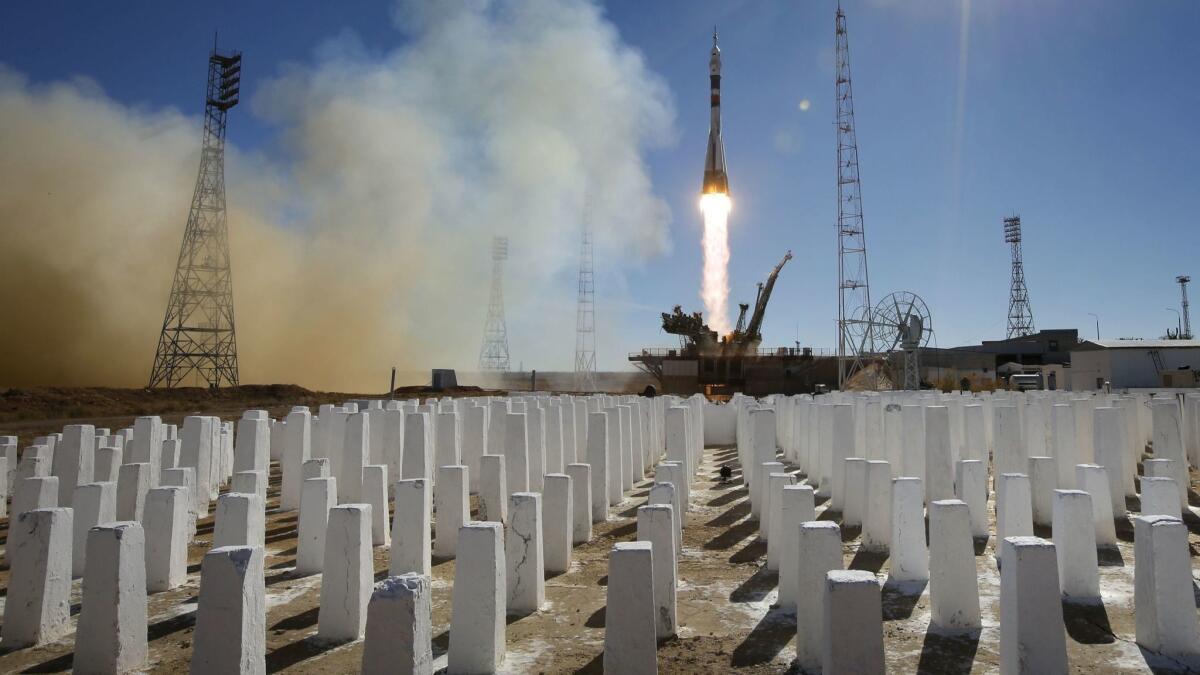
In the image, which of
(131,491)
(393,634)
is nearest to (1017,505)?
(393,634)

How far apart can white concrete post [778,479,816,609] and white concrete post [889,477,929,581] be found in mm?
845

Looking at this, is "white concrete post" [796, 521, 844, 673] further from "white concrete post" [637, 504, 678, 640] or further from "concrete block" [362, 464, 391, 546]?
"concrete block" [362, 464, 391, 546]

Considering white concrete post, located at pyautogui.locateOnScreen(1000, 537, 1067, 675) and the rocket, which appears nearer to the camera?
white concrete post, located at pyautogui.locateOnScreen(1000, 537, 1067, 675)

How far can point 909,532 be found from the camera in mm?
5891

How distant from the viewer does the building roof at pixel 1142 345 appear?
137 feet

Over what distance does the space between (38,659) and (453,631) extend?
2624 mm

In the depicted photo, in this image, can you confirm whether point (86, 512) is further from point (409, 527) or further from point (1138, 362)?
point (1138, 362)

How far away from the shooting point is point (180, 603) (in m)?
5.67

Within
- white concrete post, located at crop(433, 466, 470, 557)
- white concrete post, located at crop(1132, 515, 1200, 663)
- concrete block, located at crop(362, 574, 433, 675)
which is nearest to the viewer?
concrete block, located at crop(362, 574, 433, 675)

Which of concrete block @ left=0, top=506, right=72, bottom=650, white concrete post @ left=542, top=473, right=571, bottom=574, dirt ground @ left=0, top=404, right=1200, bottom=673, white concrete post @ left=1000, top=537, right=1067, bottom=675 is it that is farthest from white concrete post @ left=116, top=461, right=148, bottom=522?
white concrete post @ left=1000, top=537, right=1067, bottom=675

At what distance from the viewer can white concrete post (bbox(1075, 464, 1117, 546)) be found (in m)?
6.62

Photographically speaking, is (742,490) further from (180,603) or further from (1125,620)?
(180,603)

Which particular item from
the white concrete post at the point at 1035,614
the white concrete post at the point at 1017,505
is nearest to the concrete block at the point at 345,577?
the white concrete post at the point at 1035,614

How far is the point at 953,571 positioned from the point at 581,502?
3.64 meters
